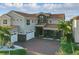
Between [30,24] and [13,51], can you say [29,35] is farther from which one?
[13,51]

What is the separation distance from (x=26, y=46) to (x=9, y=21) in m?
A: 0.32

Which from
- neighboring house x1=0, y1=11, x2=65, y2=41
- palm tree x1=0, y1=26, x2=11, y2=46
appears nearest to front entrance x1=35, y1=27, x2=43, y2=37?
neighboring house x1=0, y1=11, x2=65, y2=41

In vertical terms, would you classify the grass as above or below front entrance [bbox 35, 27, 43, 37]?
below

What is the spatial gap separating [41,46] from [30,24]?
10.1 inches

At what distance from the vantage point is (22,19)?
7.13 ft

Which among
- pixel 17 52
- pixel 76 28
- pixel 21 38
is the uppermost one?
pixel 76 28

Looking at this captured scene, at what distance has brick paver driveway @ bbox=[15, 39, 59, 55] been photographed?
2135 mm

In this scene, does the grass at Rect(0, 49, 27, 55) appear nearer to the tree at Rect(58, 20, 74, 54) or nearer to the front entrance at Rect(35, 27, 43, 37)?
the front entrance at Rect(35, 27, 43, 37)

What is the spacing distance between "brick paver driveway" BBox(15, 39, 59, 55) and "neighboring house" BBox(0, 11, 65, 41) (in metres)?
0.06

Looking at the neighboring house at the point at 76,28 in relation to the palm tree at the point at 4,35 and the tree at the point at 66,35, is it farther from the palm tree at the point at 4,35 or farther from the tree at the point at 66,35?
the palm tree at the point at 4,35

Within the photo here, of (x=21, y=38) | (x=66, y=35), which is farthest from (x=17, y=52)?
(x=66, y=35)

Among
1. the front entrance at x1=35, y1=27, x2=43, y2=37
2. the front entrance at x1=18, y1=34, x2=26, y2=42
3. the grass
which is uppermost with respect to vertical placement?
the front entrance at x1=35, y1=27, x2=43, y2=37

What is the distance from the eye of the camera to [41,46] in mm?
2164

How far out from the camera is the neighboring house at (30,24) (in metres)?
2.14
